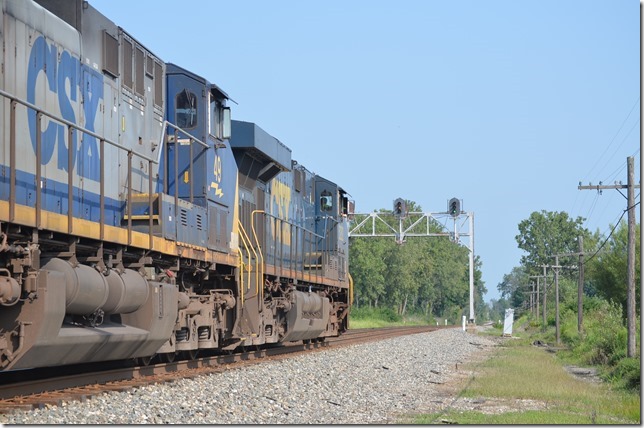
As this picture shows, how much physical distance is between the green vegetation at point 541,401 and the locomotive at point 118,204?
391 centimetres

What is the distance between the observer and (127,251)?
40.0ft

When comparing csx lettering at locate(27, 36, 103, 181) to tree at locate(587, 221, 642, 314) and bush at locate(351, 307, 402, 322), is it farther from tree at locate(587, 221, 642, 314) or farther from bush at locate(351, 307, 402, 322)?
bush at locate(351, 307, 402, 322)

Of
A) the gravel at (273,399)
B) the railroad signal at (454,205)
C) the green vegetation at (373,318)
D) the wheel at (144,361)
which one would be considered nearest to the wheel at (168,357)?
the wheel at (144,361)

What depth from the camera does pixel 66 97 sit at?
36.8 ft

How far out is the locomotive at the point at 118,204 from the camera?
9.46 meters

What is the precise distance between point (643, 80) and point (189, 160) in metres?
6.62

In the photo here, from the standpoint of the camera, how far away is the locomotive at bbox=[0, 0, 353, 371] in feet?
31.0

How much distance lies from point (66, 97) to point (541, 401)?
268 inches

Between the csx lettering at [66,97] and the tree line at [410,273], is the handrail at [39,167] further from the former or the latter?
the tree line at [410,273]

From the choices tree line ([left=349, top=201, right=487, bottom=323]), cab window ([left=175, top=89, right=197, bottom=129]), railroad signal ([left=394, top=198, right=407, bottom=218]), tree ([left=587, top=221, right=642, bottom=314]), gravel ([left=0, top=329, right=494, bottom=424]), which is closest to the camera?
gravel ([left=0, top=329, right=494, bottom=424])

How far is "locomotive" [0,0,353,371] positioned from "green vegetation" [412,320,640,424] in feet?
12.8

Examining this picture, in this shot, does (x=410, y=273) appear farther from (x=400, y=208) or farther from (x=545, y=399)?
(x=545, y=399)

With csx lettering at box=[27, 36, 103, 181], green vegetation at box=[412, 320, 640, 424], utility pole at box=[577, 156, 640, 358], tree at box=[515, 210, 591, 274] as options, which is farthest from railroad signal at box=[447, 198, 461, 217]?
tree at box=[515, 210, 591, 274]

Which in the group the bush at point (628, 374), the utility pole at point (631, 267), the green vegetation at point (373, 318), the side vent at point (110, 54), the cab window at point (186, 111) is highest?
the side vent at point (110, 54)
